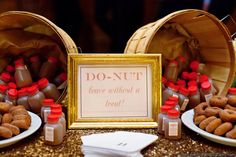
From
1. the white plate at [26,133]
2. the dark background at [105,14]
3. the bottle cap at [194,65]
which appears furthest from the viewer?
the dark background at [105,14]

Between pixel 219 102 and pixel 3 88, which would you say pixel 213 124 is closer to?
pixel 219 102

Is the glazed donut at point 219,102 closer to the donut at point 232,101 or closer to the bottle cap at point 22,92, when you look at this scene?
the donut at point 232,101

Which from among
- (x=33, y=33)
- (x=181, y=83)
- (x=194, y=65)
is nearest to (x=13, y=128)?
(x=33, y=33)

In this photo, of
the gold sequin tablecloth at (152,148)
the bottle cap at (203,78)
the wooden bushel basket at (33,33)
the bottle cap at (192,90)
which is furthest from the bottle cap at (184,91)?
the wooden bushel basket at (33,33)

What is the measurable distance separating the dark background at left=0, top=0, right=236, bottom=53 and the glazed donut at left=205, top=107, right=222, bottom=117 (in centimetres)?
106

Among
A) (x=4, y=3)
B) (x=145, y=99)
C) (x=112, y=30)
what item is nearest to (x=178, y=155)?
(x=145, y=99)

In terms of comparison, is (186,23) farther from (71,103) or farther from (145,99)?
(71,103)

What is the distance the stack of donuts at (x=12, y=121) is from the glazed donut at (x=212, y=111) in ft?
1.77

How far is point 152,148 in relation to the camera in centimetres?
86

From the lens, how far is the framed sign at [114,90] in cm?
100

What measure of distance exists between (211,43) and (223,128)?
524 millimetres

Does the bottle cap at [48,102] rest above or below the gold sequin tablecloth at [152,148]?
above

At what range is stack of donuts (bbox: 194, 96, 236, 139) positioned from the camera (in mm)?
859

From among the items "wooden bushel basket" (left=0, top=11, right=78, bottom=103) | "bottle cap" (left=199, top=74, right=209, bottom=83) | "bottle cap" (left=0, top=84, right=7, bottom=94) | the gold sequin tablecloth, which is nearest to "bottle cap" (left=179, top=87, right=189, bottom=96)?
"bottle cap" (left=199, top=74, right=209, bottom=83)
